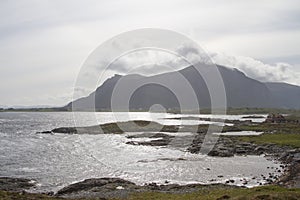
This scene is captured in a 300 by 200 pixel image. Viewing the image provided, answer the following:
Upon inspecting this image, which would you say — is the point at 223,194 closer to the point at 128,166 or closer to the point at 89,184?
the point at 89,184

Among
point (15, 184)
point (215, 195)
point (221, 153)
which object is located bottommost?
point (221, 153)

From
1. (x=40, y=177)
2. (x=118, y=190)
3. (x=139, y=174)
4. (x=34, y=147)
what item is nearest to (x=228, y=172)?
(x=139, y=174)

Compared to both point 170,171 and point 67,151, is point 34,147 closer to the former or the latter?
point 67,151

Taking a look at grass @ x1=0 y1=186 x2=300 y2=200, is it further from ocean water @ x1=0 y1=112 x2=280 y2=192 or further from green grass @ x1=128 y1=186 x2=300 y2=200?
ocean water @ x1=0 y1=112 x2=280 y2=192

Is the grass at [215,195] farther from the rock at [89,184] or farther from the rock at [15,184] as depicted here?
the rock at [15,184]

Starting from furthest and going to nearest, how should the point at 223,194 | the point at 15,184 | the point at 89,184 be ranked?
the point at 15,184 → the point at 89,184 → the point at 223,194

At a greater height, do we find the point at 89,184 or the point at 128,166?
the point at 89,184

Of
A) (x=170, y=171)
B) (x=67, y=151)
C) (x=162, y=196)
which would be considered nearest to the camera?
(x=162, y=196)

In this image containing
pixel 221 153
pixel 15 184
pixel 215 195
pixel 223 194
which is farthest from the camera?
pixel 221 153

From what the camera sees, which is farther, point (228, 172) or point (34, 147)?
point (34, 147)

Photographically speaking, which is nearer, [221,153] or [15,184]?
[15,184]

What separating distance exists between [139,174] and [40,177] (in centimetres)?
1558

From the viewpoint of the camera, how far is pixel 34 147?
318 feet

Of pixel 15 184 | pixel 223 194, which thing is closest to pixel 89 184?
pixel 15 184
